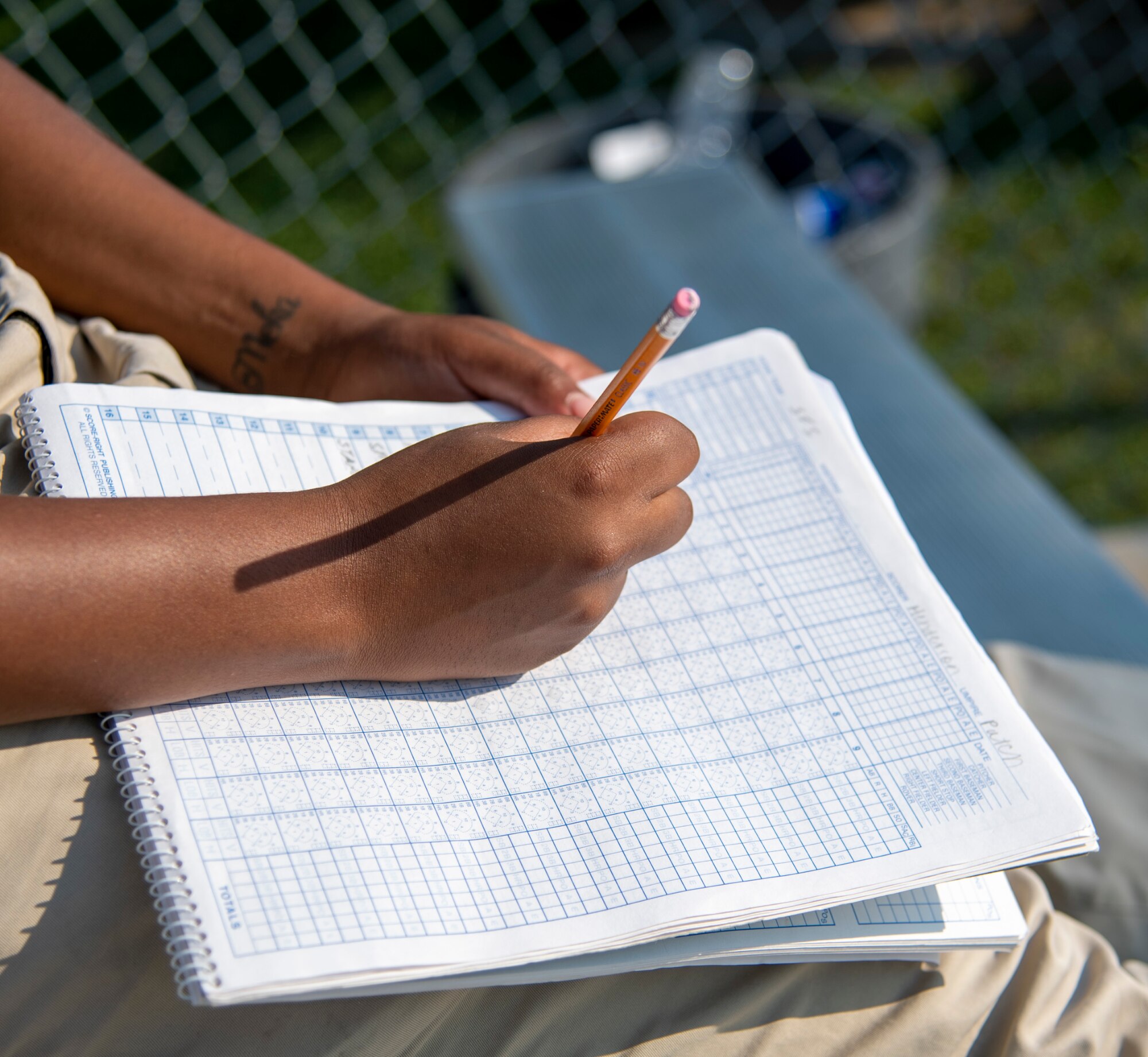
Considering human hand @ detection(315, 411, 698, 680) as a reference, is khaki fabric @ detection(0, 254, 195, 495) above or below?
below

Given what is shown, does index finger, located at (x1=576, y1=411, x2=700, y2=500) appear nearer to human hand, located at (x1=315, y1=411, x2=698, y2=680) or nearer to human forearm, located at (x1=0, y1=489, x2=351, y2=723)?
human hand, located at (x1=315, y1=411, x2=698, y2=680)

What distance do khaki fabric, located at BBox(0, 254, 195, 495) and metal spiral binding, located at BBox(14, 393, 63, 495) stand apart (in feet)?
0.05

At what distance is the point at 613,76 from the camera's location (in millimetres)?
2451

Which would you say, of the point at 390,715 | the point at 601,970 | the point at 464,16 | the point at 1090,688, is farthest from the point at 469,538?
the point at 464,16

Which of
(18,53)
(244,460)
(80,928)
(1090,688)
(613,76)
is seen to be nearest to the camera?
(80,928)

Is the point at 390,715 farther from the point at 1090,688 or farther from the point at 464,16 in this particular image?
the point at 464,16

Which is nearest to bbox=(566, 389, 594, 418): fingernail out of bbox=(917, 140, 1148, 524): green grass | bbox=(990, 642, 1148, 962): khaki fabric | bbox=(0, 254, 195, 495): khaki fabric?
bbox=(0, 254, 195, 495): khaki fabric

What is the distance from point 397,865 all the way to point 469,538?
0.14 meters

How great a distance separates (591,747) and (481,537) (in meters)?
0.11

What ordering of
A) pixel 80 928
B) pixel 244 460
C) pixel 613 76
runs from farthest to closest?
pixel 613 76 < pixel 244 460 < pixel 80 928

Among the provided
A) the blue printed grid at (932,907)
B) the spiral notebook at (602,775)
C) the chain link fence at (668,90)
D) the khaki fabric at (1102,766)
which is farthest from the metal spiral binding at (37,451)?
the chain link fence at (668,90)

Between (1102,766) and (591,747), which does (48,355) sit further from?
(1102,766)

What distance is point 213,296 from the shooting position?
2.23 feet

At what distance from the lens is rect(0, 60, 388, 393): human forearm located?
64 cm
